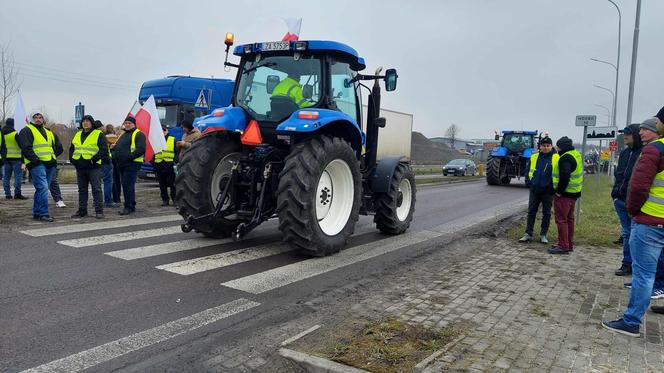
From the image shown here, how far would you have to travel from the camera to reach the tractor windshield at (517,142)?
2502cm

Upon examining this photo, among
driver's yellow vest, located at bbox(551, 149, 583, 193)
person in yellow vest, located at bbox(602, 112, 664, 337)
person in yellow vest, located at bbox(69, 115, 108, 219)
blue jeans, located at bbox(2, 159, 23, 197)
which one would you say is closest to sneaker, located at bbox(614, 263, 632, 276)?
driver's yellow vest, located at bbox(551, 149, 583, 193)

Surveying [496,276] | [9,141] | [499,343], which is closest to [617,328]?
[499,343]

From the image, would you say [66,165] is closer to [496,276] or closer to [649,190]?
[496,276]

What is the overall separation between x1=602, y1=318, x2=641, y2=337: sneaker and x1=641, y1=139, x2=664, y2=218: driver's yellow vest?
38.4 inches

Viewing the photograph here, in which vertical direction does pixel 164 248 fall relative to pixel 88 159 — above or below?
below

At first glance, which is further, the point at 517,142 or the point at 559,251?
the point at 517,142

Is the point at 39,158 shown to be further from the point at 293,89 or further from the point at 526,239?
the point at 526,239

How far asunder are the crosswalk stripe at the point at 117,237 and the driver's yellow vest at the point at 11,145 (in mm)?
5454

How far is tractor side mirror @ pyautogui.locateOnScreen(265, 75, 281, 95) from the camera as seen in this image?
7.02m

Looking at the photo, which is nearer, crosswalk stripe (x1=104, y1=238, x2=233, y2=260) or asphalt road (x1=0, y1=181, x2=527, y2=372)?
asphalt road (x1=0, y1=181, x2=527, y2=372)

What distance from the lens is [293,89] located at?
689 centimetres

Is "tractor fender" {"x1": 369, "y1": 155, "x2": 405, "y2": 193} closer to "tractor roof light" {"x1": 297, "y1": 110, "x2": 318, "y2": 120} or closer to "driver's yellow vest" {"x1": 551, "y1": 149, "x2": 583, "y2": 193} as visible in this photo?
"tractor roof light" {"x1": 297, "y1": 110, "x2": 318, "y2": 120}

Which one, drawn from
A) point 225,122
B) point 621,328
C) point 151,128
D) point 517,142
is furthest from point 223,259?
point 517,142

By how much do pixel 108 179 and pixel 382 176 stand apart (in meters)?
6.04
